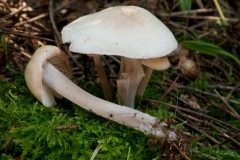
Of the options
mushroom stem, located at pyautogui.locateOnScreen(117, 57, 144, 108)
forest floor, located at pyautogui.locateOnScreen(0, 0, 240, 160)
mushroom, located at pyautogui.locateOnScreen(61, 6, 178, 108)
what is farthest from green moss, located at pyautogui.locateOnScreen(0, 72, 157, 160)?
mushroom, located at pyautogui.locateOnScreen(61, 6, 178, 108)

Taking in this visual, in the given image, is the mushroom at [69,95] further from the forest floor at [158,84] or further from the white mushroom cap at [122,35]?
the white mushroom cap at [122,35]

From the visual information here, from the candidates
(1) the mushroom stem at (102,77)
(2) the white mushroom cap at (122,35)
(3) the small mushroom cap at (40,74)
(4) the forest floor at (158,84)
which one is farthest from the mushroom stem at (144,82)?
(3) the small mushroom cap at (40,74)

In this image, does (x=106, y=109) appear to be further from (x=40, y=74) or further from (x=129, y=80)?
(x=40, y=74)

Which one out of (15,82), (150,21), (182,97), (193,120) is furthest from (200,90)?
(15,82)

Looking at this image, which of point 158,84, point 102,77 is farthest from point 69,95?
point 158,84

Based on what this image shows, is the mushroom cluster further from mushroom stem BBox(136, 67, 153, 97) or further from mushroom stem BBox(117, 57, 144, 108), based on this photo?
mushroom stem BBox(136, 67, 153, 97)

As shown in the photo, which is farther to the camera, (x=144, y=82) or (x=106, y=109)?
(x=144, y=82)

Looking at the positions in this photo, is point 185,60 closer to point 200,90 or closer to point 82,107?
point 200,90
